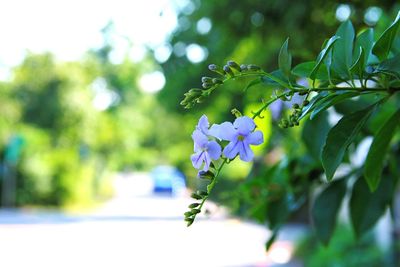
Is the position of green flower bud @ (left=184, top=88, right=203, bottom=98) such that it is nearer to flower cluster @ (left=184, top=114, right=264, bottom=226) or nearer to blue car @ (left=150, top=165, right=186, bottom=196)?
flower cluster @ (left=184, top=114, right=264, bottom=226)

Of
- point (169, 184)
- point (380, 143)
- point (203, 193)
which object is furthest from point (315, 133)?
point (169, 184)

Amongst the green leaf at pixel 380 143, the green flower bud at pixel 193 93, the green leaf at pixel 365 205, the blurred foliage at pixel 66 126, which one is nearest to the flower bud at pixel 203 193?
the green flower bud at pixel 193 93

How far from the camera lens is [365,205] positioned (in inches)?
55.7

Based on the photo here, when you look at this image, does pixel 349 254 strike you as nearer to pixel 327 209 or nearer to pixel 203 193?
pixel 327 209

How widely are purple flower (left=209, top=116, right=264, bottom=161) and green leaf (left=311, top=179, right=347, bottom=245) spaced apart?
2.73ft

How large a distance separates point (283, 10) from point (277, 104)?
2.22m

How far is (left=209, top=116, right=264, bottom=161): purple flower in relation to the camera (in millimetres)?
693

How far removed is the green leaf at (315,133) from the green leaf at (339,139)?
536mm

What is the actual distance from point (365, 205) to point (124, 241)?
30.2 feet

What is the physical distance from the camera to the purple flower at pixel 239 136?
69cm

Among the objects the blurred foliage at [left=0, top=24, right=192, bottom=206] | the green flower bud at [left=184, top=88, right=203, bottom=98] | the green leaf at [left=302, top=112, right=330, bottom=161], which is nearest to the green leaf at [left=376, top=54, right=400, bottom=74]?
the green flower bud at [left=184, top=88, right=203, bottom=98]

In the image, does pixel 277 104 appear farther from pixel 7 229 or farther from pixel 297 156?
pixel 7 229

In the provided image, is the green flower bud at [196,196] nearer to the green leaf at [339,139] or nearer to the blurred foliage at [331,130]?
the blurred foliage at [331,130]

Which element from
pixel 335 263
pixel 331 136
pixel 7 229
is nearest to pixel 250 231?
pixel 7 229
